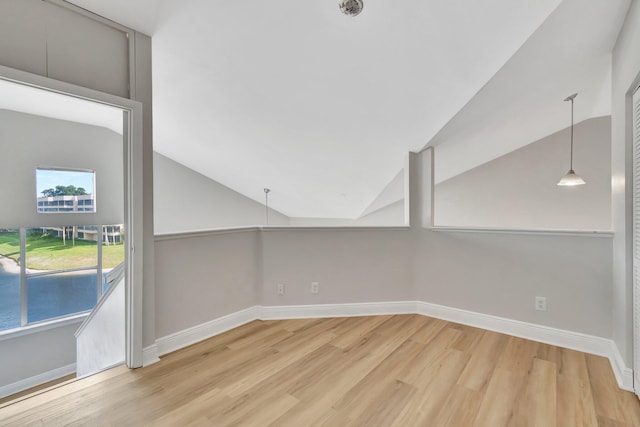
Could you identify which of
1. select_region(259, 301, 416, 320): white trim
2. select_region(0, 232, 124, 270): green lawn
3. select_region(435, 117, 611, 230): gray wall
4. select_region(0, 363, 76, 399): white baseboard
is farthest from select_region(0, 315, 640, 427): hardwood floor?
select_region(0, 363, 76, 399): white baseboard

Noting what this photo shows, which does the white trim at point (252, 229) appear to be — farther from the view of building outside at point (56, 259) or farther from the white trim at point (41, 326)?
the white trim at point (41, 326)

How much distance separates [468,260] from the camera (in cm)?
296

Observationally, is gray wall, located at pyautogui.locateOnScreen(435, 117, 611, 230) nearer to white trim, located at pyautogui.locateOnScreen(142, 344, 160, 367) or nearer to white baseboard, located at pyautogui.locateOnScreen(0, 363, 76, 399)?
white trim, located at pyautogui.locateOnScreen(142, 344, 160, 367)

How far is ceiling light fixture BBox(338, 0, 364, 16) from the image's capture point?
1840 millimetres

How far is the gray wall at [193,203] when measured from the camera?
6262mm

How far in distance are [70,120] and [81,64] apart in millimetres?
3704

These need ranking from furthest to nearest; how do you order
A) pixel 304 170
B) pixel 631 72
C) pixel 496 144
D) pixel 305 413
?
pixel 304 170 < pixel 496 144 < pixel 631 72 < pixel 305 413

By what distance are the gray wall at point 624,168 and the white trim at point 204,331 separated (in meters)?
2.94

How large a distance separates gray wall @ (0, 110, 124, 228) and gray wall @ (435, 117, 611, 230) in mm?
5741

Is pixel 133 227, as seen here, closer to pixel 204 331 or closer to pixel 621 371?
pixel 204 331

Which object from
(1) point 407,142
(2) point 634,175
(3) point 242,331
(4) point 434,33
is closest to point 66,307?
(3) point 242,331

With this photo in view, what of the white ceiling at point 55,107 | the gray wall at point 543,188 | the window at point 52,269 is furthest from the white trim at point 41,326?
the gray wall at point 543,188

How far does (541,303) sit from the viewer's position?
257cm

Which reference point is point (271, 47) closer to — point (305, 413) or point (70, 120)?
point (305, 413)
